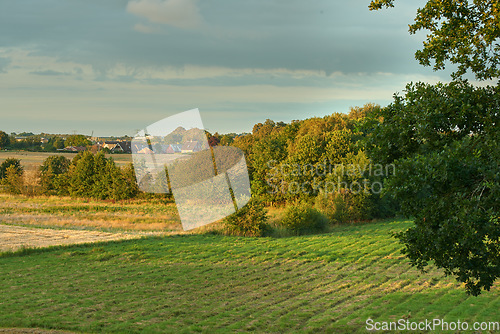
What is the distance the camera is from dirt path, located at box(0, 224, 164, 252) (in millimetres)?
34253

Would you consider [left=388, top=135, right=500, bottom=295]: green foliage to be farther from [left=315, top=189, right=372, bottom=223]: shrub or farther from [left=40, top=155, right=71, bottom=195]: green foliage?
[left=40, top=155, right=71, bottom=195]: green foliage

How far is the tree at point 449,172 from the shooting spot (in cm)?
846

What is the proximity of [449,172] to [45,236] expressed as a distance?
123ft

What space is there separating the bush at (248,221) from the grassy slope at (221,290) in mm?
7576

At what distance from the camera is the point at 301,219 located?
44031 millimetres

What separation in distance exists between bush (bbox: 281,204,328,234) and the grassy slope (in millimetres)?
9347

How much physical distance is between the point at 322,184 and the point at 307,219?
41.1ft

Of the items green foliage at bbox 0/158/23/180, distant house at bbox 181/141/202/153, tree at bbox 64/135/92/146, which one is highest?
tree at bbox 64/135/92/146

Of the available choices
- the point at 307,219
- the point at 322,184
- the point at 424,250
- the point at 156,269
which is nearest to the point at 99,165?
the point at 322,184

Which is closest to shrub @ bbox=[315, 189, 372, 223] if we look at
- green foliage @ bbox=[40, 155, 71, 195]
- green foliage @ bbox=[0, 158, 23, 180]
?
green foliage @ bbox=[40, 155, 71, 195]

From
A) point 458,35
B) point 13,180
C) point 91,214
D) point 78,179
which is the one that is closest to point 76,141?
point 13,180

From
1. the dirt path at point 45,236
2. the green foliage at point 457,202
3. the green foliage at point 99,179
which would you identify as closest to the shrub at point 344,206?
the dirt path at point 45,236

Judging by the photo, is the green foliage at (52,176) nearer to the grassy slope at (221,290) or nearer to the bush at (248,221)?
the bush at (248,221)

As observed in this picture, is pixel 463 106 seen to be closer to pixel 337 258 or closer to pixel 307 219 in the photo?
pixel 337 258
